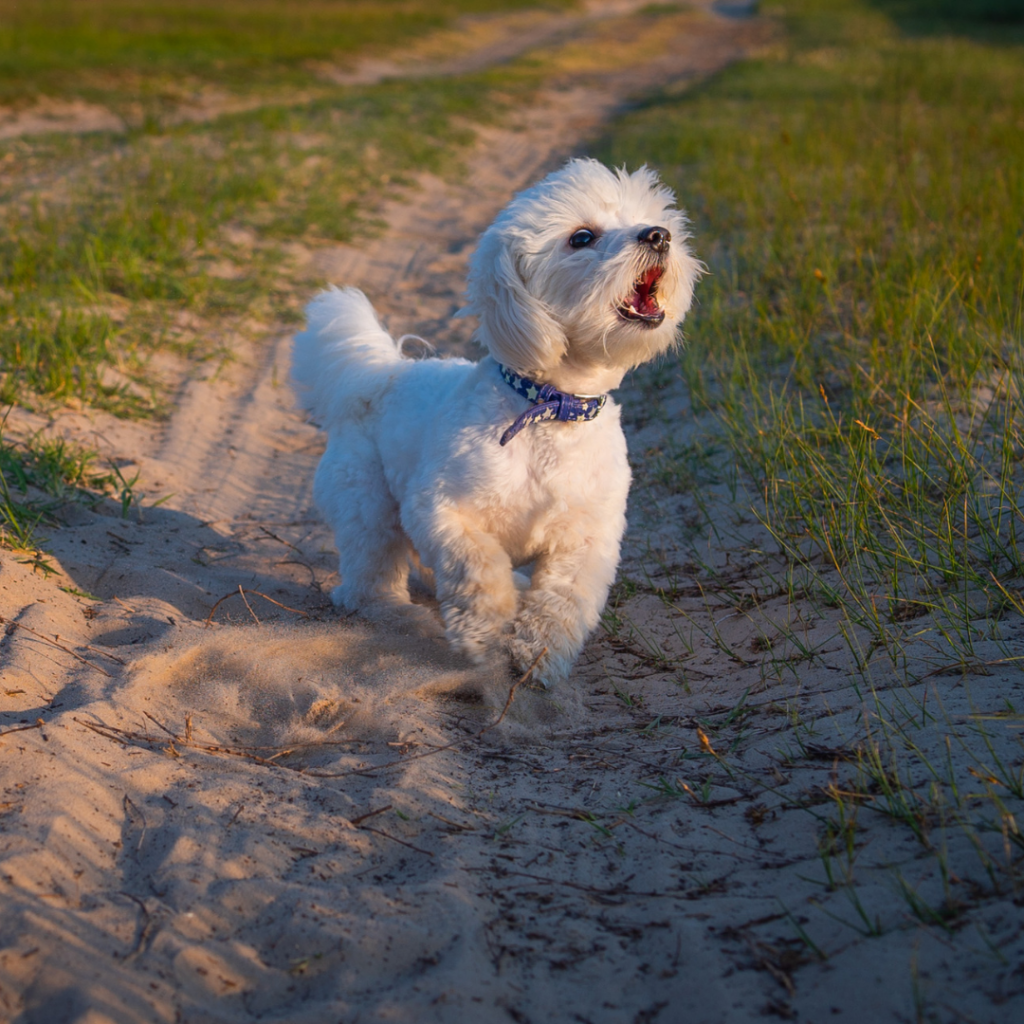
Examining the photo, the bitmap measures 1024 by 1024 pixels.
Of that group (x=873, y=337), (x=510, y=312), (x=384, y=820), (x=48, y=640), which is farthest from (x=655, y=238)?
(x=873, y=337)

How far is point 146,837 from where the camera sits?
228cm

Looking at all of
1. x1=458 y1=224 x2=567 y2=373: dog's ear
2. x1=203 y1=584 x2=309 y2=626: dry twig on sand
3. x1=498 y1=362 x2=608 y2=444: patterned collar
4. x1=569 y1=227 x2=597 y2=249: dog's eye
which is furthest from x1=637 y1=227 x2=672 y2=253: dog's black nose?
x1=203 y1=584 x2=309 y2=626: dry twig on sand

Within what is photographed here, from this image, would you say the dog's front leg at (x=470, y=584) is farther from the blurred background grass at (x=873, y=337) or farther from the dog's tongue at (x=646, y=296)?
the blurred background grass at (x=873, y=337)

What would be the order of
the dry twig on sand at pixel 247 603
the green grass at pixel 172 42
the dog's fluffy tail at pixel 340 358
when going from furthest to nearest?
the green grass at pixel 172 42
the dog's fluffy tail at pixel 340 358
the dry twig on sand at pixel 247 603

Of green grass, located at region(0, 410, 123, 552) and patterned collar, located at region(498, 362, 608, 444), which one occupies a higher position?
patterned collar, located at region(498, 362, 608, 444)

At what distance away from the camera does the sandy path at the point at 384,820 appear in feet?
6.04

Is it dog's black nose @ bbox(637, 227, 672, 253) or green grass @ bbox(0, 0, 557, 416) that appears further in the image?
green grass @ bbox(0, 0, 557, 416)

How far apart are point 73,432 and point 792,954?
4.42 meters

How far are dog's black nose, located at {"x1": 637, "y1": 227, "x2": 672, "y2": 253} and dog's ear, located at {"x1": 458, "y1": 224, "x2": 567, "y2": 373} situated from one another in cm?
40

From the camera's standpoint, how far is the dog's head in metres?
3.17

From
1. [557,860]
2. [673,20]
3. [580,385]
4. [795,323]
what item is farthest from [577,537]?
[673,20]

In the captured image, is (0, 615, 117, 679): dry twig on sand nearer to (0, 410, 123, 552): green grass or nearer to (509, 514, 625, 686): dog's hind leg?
(0, 410, 123, 552): green grass

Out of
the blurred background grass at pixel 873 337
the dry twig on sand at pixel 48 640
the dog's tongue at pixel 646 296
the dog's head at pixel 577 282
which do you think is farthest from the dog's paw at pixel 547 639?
the dry twig on sand at pixel 48 640

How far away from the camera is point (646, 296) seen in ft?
10.8
